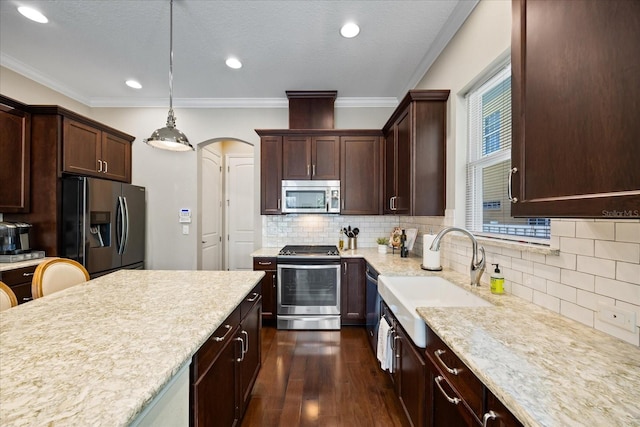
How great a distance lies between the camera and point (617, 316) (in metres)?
1.00

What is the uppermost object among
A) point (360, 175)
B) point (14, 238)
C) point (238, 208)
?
point (360, 175)

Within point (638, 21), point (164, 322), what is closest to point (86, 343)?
point (164, 322)

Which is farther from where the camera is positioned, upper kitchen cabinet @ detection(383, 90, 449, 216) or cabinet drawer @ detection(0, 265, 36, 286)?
upper kitchen cabinet @ detection(383, 90, 449, 216)

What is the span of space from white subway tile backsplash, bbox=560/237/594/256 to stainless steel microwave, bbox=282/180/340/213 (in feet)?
7.84

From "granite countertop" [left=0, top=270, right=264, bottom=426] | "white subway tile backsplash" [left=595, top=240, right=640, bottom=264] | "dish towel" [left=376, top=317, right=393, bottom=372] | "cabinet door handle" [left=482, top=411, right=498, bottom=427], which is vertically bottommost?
"dish towel" [left=376, top=317, right=393, bottom=372]

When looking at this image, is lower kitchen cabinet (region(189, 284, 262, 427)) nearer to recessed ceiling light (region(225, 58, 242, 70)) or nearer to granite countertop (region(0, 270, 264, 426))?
granite countertop (region(0, 270, 264, 426))

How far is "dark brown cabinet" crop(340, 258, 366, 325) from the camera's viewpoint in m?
3.15

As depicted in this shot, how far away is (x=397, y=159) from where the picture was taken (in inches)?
112

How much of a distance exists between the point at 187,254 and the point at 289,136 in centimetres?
221

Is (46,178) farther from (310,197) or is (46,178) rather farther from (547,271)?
(547,271)

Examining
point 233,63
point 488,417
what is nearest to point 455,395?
point 488,417

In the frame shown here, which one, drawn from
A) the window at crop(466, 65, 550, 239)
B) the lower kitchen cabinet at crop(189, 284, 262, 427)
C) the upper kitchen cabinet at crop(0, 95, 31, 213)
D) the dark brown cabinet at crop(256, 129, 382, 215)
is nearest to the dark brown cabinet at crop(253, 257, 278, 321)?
the dark brown cabinet at crop(256, 129, 382, 215)

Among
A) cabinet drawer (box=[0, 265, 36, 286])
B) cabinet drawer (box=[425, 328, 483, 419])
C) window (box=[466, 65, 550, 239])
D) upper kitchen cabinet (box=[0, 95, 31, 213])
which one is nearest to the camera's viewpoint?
cabinet drawer (box=[425, 328, 483, 419])

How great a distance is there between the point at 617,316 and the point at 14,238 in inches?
166
